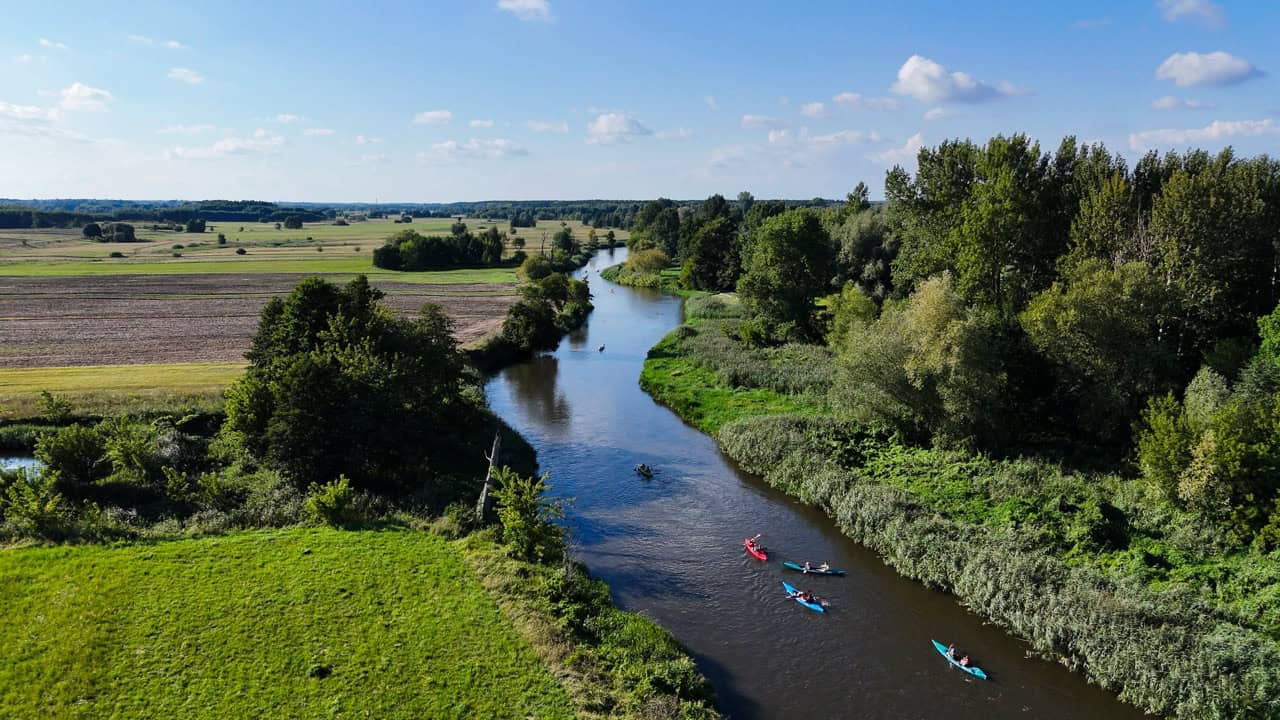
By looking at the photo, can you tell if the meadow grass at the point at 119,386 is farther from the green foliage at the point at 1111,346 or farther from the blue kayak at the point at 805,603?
the green foliage at the point at 1111,346

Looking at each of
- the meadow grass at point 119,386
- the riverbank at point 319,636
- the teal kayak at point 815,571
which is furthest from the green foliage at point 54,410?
the teal kayak at point 815,571

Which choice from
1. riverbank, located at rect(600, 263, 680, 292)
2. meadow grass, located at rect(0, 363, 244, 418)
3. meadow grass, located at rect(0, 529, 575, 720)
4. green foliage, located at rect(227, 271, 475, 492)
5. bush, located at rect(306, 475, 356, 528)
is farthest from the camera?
riverbank, located at rect(600, 263, 680, 292)

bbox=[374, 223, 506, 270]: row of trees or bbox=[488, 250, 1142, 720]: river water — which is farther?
bbox=[374, 223, 506, 270]: row of trees

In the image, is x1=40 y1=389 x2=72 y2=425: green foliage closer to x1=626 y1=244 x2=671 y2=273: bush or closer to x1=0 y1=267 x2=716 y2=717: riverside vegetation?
x1=0 y1=267 x2=716 y2=717: riverside vegetation

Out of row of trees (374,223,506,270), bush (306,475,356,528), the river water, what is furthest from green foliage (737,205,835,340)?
row of trees (374,223,506,270)

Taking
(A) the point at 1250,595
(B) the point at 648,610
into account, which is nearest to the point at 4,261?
(B) the point at 648,610

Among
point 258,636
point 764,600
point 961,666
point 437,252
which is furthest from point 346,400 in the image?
point 437,252

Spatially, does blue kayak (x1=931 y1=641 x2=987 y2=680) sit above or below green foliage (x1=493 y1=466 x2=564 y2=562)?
below
